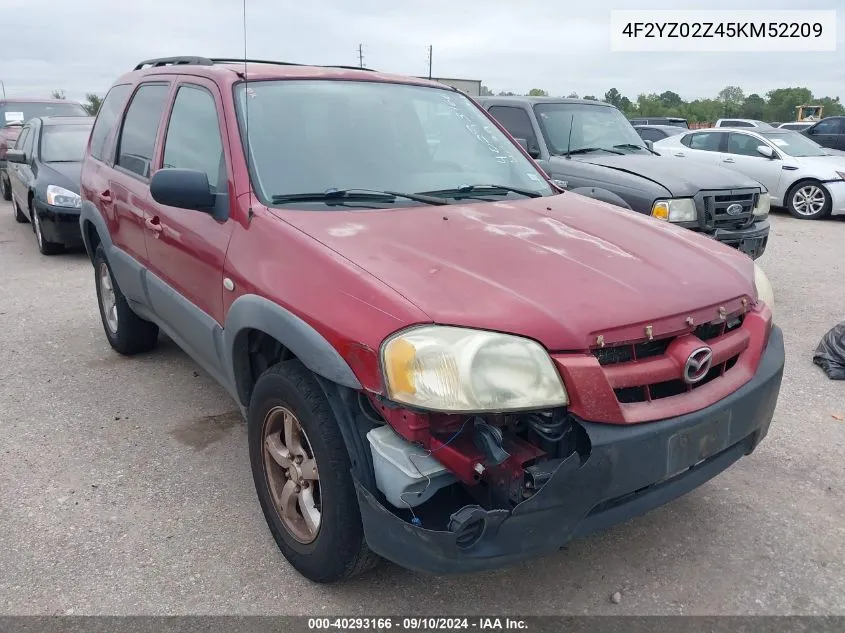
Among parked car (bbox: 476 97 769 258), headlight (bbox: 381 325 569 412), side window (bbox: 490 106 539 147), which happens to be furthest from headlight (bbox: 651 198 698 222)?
headlight (bbox: 381 325 569 412)

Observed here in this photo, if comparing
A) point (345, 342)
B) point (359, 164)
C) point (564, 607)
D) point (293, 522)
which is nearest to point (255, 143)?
point (359, 164)

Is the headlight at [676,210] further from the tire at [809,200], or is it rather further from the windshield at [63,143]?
the windshield at [63,143]

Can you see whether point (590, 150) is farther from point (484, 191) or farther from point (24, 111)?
point (24, 111)

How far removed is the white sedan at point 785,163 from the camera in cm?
1110

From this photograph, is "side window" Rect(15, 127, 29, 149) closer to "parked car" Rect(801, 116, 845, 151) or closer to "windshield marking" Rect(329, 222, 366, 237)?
"windshield marking" Rect(329, 222, 366, 237)

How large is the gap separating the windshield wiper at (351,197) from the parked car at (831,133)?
17.7m

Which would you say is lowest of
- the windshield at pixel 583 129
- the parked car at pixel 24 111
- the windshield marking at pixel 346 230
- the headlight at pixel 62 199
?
the headlight at pixel 62 199

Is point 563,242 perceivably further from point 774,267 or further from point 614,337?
point 774,267

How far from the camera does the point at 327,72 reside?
3.36 m

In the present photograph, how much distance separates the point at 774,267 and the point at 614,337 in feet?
21.9

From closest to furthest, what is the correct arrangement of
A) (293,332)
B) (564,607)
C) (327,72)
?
1. (293,332)
2. (564,607)
3. (327,72)

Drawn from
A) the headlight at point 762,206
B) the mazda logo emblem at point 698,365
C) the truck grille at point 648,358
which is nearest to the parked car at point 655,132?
→ the headlight at point 762,206

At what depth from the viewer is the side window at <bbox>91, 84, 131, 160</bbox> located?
14.4 feet

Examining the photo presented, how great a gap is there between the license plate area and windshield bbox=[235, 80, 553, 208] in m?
1.43
